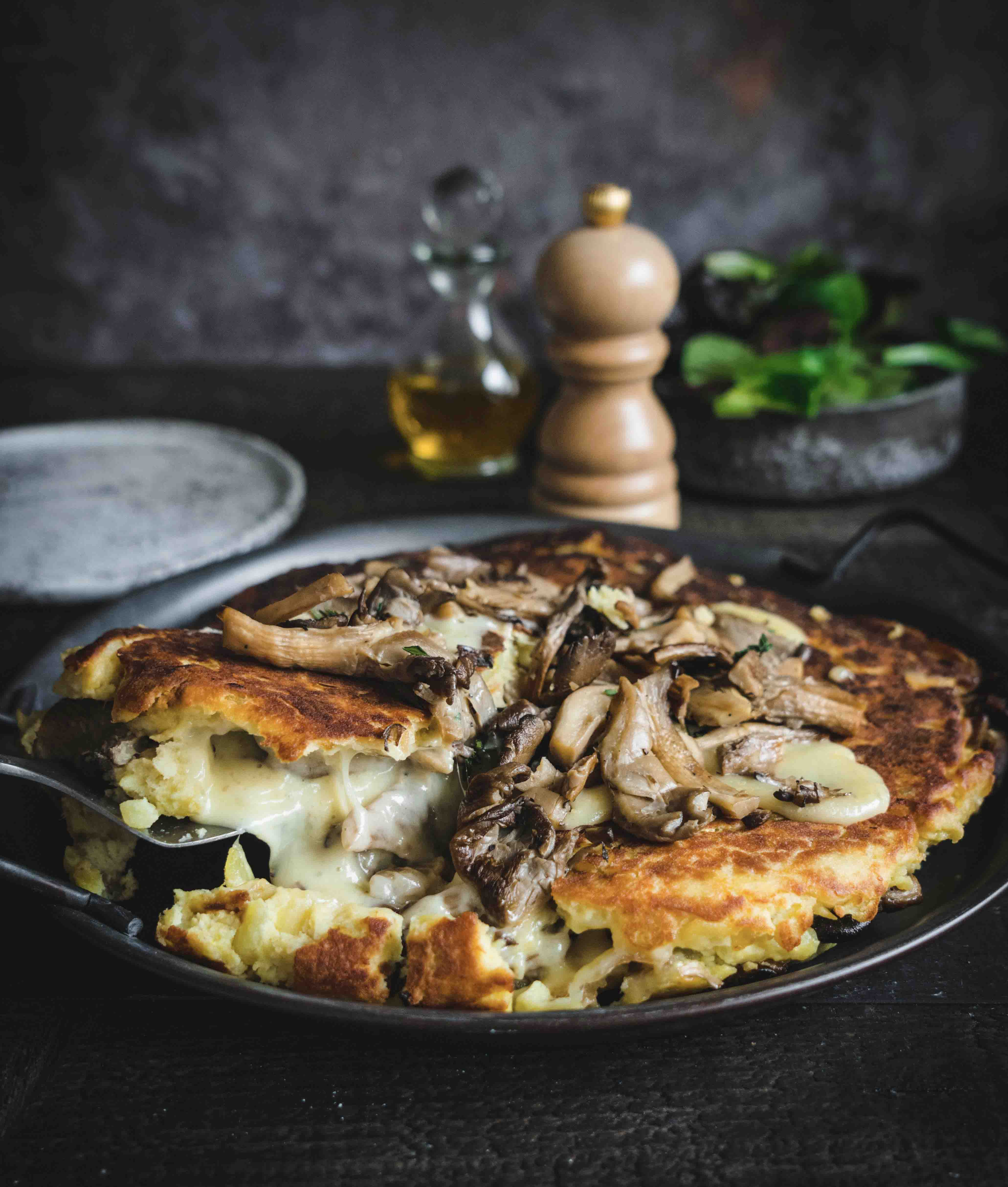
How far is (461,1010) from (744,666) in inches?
28.1

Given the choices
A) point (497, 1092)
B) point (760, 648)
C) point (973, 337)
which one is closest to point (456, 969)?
point (497, 1092)

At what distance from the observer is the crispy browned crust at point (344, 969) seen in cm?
126

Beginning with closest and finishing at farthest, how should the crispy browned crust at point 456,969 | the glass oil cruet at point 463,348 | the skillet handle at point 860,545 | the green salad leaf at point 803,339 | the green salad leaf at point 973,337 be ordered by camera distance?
1. the crispy browned crust at point 456,969
2. the skillet handle at point 860,545
3. the green salad leaf at point 803,339
4. the glass oil cruet at point 463,348
5. the green salad leaf at point 973,337

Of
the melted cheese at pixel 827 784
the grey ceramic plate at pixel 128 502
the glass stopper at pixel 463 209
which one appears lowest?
the grey ceramic plate at pixel 128 502

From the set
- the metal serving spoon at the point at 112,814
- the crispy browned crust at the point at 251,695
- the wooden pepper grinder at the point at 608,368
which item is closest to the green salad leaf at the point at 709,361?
the wooden pepper grinder at the point at 608,368

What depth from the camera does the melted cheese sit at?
57.8 inches

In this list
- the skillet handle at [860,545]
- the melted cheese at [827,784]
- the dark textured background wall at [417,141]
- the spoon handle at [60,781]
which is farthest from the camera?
the dark textured background wall at [417,141]

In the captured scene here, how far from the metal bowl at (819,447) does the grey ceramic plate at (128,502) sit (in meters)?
1.09

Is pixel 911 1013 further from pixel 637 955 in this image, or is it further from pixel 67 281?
pixel 67 281

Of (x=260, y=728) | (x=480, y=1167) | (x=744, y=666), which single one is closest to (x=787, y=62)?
(x=744, y=666)

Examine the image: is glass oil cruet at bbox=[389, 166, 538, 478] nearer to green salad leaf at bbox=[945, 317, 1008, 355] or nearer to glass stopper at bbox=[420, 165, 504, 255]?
glass stopper at bbox=[420, 165, 504, 255]

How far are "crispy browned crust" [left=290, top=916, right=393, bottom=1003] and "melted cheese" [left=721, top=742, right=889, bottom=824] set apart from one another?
0.54 meters

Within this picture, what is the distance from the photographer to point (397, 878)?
1397mm

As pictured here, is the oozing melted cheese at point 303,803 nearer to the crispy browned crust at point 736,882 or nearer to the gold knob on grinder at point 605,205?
the crispy browned crust at point 736,882
